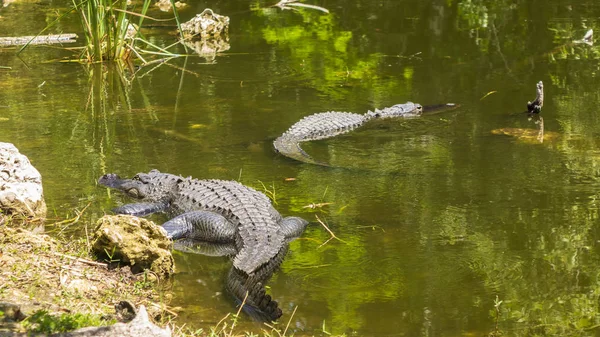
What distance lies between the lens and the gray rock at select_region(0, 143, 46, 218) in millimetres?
5539

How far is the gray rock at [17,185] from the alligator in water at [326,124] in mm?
2372

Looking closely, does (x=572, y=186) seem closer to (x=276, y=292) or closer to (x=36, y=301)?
(x=276, y=292)

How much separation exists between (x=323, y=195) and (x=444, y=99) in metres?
3.23

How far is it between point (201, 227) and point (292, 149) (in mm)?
1782

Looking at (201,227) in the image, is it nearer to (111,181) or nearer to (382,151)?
(111,181)

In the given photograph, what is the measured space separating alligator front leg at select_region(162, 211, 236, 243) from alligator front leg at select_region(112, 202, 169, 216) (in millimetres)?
424

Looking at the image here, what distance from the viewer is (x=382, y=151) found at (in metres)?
7.59

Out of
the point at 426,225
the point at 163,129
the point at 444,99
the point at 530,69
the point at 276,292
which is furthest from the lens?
the point at 530,69

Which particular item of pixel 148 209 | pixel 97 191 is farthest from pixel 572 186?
pixel 97 191

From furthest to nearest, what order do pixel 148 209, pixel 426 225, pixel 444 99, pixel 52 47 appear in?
pixel 52 47 → pixel 444 99 → pixel 148 209 → pixel 426 225

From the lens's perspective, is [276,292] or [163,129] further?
[163,129]

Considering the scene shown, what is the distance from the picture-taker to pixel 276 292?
4.85 m

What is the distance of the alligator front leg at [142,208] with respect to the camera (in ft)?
20.2

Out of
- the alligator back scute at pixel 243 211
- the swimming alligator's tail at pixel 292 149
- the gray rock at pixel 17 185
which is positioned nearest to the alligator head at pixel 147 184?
the alligator back scute at pixel 243 211
